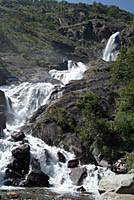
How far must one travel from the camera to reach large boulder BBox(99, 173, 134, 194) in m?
11.7

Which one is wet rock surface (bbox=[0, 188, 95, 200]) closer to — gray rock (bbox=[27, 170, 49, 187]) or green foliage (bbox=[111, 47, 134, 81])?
gray rock (bbox=[27, 170, 49, 187])

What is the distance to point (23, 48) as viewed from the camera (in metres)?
86.6

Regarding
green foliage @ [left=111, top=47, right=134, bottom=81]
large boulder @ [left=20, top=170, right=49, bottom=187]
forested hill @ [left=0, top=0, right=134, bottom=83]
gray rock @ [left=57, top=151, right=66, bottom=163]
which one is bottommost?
large boulder @ [left=20, top=170, right=49, bottom=187]

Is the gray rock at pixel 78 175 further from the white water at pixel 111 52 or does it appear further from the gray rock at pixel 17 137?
the white water at pixel 111 52

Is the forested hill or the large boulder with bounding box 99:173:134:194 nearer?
the large boulder with bounding box 99:173:134:194

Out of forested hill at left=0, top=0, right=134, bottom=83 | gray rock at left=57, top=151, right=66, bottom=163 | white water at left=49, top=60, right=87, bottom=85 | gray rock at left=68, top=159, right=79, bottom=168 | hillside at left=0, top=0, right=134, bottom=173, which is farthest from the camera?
forested hill at left=0, top=0, right=134, bottom=83

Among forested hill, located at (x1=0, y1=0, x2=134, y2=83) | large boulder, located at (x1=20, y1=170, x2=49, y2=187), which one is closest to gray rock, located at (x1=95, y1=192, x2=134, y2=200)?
large boulder, located at (x1=20, y1=170, x2=49, y2=187)

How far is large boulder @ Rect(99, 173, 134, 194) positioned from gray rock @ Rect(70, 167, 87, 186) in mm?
11168

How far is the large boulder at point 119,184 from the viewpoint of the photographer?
11742 millimetres

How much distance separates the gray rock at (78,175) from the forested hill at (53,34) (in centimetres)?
3820

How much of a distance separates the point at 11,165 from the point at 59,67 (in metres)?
48.9

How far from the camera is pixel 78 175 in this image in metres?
24.0

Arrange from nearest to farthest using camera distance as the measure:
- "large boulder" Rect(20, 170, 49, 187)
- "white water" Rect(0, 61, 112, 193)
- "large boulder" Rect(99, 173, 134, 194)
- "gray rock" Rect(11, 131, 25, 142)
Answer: "large boulder" Rect(99, 173, 134, 194), "large boulder" Rect(20, 170, 49, 187), "white water" Rect(0, 61, 112, 193), "gray rock" Rect(11, 131, 25, 142)

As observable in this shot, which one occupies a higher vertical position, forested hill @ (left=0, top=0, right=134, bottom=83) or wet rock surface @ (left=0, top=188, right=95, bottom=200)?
forested hill @ (left=0, top=0, right=134, bottom=83)
